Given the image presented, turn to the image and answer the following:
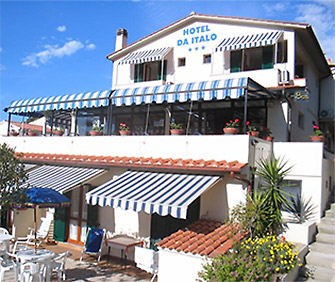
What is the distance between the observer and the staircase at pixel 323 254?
13.4m

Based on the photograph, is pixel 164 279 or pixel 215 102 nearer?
pixel 164 279

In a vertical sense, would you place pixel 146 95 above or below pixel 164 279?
above

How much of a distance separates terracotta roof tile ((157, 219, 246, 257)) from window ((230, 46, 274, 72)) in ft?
44.7

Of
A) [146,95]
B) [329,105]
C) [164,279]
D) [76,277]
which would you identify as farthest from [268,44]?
[76,277]

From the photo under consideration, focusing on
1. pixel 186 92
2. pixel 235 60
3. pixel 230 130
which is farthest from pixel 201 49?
pixel 230 130

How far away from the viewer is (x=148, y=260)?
13828mm

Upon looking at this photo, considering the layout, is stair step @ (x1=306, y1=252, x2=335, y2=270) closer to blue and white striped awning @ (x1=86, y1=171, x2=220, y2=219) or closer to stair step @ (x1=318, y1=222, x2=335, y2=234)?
stair step @ (x1=318, y1=222, x2=335, y2=234)

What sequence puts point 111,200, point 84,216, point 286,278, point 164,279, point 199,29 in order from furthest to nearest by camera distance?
point 199,29
point 84,216
point 111,200
point 164,279
point 286,278

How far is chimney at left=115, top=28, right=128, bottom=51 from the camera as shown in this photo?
34.3m

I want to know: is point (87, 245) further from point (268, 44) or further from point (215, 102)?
point (268, 44)

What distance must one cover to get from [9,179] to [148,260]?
6494 mm

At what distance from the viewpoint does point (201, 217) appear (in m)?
15.8

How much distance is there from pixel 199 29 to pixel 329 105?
1417cm

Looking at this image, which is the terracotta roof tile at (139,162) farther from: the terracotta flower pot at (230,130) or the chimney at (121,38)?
the chimney at (121,38)
